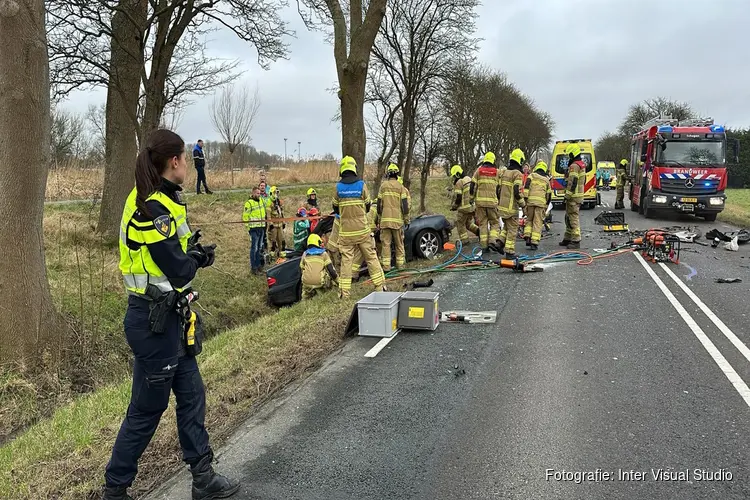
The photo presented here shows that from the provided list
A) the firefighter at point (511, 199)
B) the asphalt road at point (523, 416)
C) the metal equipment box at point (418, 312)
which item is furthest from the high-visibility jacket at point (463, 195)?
the metal equipment box at point (418, 312)

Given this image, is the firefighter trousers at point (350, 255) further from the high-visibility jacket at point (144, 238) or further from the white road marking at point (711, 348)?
the high-visibility jacket at point (144, 238)

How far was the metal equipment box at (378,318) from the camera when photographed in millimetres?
6121

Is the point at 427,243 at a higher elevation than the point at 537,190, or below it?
below

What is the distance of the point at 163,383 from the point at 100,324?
5.75 meters

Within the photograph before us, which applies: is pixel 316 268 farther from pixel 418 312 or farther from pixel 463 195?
pixel 463 195

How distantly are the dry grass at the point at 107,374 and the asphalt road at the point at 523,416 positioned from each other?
387 millimetres

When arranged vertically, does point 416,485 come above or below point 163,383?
below

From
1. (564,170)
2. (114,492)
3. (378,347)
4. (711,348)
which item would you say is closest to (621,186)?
(564,170)

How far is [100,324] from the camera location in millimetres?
7828

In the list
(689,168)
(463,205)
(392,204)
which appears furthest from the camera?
(689,168)

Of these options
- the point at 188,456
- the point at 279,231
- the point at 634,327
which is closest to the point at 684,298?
the point at 634,327

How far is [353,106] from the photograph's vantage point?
35.4 feet

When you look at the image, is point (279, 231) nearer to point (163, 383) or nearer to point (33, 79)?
point (33, 79)

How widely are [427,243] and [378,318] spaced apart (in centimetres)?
541
